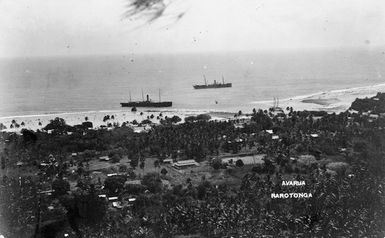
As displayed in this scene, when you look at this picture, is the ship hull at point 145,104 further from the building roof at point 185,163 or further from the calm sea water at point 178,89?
the building roof at point 185,163

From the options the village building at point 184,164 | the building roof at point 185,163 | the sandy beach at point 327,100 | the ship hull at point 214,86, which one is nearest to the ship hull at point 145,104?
the sandy beach at point 327,100

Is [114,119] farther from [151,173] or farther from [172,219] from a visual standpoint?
[172,219]

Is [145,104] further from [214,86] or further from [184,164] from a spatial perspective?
[184,164]

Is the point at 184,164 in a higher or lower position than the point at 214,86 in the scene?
lower

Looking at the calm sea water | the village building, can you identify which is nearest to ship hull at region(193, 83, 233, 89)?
the calm sea water

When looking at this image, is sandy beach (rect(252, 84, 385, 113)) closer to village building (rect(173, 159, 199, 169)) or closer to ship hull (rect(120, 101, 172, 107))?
ship hull (rect(120, 101, 172, 107))

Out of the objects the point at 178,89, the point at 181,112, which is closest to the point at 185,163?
the point at 181,112

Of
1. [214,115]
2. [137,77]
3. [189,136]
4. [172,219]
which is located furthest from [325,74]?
[172,219]

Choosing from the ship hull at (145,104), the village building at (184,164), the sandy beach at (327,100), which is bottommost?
the village building at (184,164)
